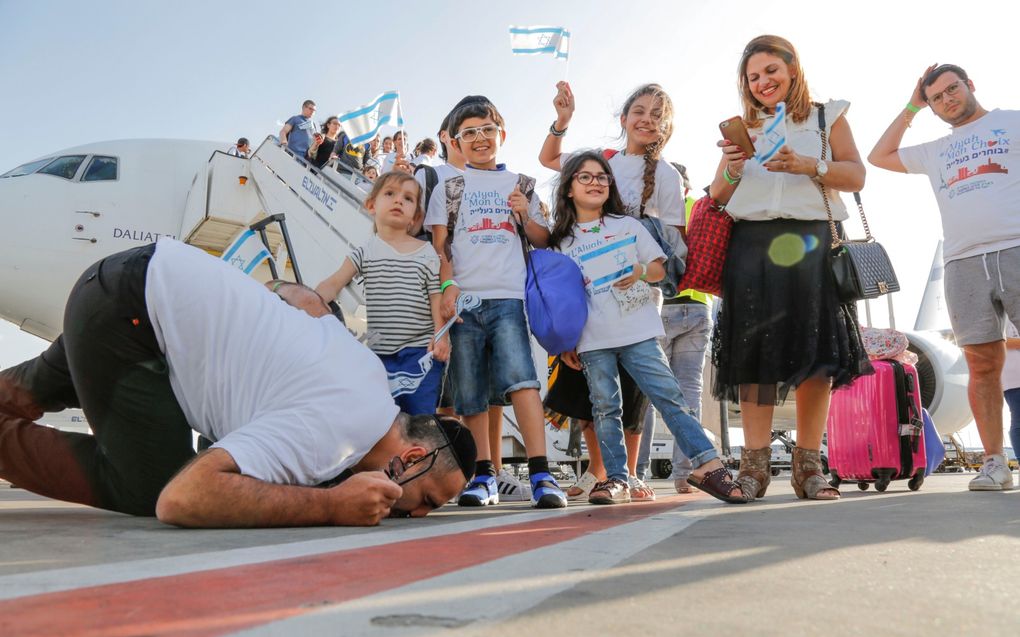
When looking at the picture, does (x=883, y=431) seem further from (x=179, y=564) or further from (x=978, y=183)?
(x=179, y=564)

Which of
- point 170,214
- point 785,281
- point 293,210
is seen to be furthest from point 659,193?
point 170,214

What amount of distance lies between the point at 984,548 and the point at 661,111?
9.31 feet

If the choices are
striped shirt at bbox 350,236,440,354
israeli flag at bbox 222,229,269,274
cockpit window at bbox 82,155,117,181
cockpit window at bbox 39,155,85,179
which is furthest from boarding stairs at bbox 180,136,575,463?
striped shirt at bbox 350,236,440,354

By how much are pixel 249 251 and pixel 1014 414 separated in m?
4.70

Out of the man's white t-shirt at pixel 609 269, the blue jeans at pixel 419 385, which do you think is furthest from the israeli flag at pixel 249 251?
the man's white t-shirt at pixel 609 269

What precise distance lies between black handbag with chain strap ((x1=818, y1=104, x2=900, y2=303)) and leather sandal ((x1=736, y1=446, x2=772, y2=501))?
2.30 feet

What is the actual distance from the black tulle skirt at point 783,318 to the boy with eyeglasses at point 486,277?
0.86 m

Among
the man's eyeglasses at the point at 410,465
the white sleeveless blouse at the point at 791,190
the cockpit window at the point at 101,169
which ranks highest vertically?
the cockpit window at the point at 101,169

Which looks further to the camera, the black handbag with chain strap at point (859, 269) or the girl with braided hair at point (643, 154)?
the girl with braided hair at point (643, 154)

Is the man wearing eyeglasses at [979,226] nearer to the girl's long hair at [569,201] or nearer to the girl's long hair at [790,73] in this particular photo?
the girl's long hair at [790,73]

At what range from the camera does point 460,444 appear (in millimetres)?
2443

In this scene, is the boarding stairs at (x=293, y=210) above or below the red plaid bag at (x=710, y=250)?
above

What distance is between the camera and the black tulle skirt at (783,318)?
10.6 ft

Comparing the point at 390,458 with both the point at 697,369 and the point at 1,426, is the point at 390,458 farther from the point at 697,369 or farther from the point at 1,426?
the point at 697,369
